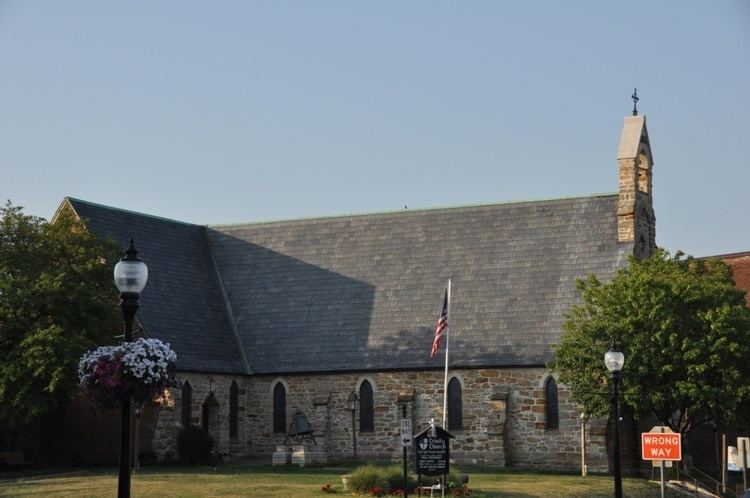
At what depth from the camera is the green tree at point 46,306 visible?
4288 cm

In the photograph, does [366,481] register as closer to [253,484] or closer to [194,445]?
[253,484]

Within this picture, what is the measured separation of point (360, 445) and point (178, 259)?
11.5 meters

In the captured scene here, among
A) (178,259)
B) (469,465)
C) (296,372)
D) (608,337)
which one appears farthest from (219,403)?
(608,337)

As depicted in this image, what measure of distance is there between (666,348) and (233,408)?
18.9 m

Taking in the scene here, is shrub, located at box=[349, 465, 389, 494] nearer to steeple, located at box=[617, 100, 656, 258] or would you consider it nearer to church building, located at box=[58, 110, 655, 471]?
church building, located at box=[58, 110, 655, 471]

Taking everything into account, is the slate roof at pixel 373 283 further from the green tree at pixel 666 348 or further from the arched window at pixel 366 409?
the green tree at pixel 666 348

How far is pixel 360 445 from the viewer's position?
5278cm

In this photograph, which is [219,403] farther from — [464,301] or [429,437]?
[429,437]

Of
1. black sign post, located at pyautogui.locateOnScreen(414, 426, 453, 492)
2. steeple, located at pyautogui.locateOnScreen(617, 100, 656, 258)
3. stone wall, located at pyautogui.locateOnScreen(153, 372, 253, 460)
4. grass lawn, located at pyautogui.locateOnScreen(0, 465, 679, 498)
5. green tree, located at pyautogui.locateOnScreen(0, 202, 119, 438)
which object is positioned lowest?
grass lawn, located at pyautogui.locateOnScreen(0, 465, 679, 498)

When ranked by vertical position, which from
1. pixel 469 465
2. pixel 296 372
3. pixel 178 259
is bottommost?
pixel 469 465

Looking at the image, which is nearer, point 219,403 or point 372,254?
point 219,403

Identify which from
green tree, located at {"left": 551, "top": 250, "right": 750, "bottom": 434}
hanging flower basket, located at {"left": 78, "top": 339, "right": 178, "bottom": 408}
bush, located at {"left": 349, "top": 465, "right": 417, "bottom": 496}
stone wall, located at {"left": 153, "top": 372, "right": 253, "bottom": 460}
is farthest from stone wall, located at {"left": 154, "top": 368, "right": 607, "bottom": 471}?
hanging flower basket, located at {"left": 78, "top": 339, "right": 178, "bottom": 408}

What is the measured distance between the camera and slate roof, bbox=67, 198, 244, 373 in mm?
51969

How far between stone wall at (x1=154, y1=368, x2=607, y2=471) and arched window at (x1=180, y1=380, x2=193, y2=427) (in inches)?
7.3
